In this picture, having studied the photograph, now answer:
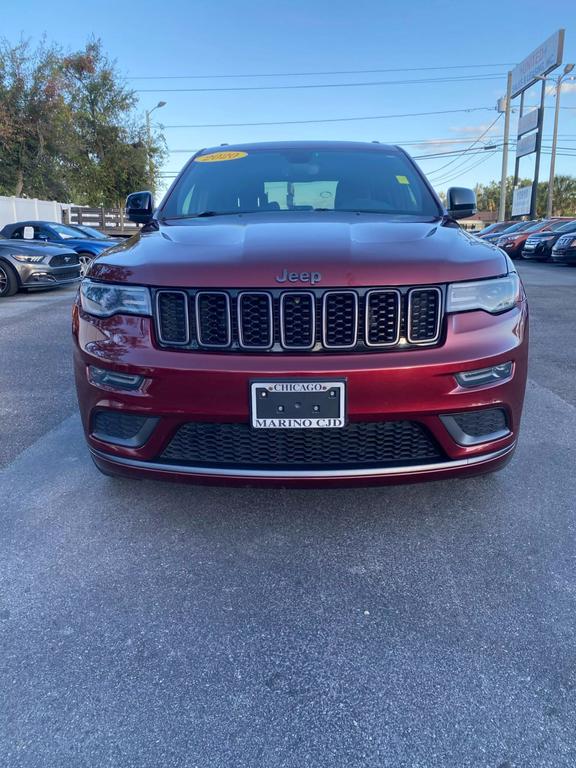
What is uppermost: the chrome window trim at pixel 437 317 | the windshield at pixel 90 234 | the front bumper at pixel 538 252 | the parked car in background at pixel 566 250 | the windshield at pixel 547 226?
the chrome window trim at pixel 437 317

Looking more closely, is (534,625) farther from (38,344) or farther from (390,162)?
(38,344)

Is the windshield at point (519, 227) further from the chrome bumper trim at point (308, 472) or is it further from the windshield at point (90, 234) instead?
the chrome bumper trim at point (308, 472)

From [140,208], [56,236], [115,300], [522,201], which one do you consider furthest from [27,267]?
[522,201]

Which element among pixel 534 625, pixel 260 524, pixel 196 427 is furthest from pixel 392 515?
pixel 196 427

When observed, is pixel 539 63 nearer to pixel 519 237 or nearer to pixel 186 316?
pixel 519 237

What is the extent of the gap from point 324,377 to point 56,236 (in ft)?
45.3

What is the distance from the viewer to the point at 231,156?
3717 millimetres

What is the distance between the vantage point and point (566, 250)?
16.3 metres

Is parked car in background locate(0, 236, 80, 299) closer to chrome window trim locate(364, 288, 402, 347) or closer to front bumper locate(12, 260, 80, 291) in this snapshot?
front bumper locate(12, 260, 80, 291)

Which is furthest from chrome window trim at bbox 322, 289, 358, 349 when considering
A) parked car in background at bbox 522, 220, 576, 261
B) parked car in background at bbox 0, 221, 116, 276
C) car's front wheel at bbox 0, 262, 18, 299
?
parked car in background at bbox 522, 220, 576, 261

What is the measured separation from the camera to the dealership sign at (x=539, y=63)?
3359 centimetres

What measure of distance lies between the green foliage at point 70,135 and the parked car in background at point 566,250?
74.3 feet

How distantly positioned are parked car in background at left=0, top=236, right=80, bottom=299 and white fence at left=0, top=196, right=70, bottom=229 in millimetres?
16536

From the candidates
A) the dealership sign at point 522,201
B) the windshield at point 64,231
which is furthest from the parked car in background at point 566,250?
the dealership sign at point 522,201
